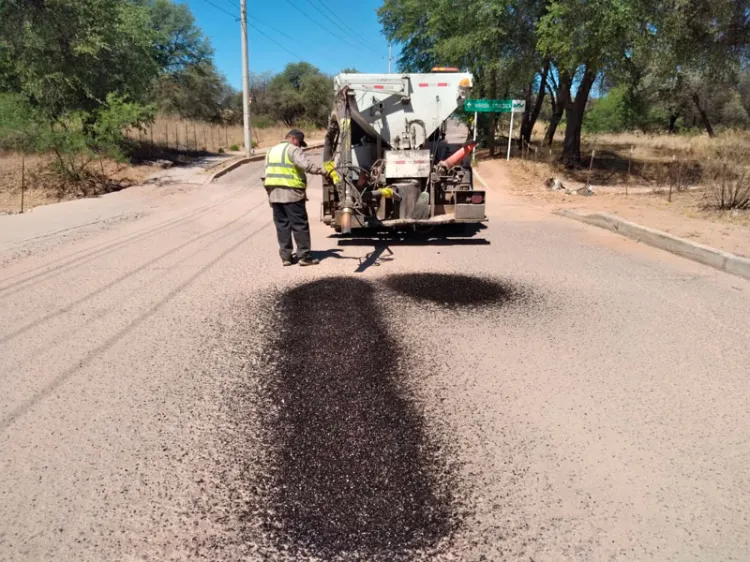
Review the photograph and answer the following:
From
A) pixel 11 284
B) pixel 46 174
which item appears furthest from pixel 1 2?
pixel 11 284

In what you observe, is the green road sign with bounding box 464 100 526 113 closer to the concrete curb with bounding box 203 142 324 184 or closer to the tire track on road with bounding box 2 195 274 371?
the concrete curb with bounding box 203 142 324 184

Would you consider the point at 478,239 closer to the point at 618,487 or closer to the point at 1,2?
the point at 618,487

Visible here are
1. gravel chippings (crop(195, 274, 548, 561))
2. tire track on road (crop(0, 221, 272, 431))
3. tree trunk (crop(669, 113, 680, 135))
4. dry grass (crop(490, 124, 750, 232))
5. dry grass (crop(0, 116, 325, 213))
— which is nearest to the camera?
gravel chippings (crop(195, 274, 548, 561))

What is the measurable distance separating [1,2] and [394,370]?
51.5 feet

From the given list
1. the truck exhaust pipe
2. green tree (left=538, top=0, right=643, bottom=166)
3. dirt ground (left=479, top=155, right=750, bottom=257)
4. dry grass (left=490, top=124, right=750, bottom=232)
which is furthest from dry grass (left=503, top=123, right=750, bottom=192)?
the truck exhaust pipe

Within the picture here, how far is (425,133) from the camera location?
339 inches

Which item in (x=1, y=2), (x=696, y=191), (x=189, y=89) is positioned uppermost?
(x=189, y=89)

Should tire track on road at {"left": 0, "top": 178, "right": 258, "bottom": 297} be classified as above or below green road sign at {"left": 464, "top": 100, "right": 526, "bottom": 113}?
below

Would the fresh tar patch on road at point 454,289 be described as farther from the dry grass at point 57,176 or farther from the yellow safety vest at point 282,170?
the dry grass at point 57,176

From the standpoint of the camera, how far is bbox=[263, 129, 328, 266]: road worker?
22.1ft

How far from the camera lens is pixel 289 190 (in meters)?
6.87

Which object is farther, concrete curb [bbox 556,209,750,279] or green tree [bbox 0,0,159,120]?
green tree [bbox 0,0,159,120]

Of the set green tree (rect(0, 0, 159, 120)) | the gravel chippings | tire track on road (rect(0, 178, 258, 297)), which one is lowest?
the gravel chippings

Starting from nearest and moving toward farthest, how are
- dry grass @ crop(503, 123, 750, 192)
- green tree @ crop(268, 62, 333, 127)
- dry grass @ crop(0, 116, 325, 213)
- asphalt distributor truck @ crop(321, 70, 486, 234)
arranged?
asphalt distributor truck @ crop(321, 70, 486, 234)
dry grass @ crop(0, 116, 325, 213)
dry grass @ crop(503, 123, 750, 192)
green tree @ crop(268, 62, 333, 127)
